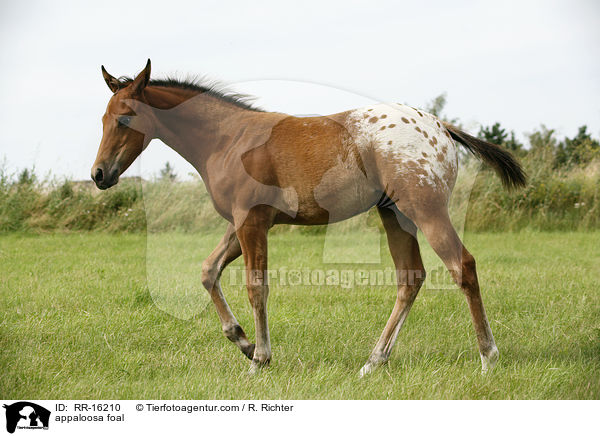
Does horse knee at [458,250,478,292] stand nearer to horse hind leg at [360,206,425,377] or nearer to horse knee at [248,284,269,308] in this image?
horse hind leg at [360,206,425,377]

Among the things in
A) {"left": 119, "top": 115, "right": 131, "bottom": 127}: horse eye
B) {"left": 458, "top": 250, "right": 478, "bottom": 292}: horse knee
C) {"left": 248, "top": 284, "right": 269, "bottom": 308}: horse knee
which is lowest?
{"left": 248, "top": 284, "right": 269, "bottom": 308}: horse knee

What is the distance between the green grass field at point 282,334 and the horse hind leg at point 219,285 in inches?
6.5

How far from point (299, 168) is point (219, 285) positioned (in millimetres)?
1117

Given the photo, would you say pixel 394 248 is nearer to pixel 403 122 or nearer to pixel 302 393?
pixel 403 122

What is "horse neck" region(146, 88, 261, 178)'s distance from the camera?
3971mm

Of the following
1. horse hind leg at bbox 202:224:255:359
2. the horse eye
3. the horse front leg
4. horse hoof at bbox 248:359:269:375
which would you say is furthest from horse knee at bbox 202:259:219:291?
the horse eye

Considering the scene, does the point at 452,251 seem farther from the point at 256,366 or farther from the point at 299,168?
the point at 256,366

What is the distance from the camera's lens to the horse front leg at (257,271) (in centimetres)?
372

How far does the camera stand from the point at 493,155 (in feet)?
12.9

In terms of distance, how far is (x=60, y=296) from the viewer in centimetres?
563
